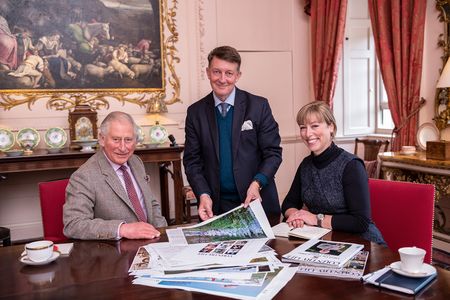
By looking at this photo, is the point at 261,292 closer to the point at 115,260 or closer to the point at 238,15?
the point at 115,260

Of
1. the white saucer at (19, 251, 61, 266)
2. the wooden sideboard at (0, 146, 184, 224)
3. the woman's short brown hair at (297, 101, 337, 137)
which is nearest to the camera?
the white saucer at (19, 251, 61, 266)

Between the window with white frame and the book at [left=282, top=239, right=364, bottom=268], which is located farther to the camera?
the window with white frame

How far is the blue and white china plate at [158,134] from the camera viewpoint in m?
4.99

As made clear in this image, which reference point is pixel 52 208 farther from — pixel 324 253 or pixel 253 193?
pixel 324 253

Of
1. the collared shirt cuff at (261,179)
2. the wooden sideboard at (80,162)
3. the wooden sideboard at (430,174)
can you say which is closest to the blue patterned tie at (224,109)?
the collared shirt cuff at (261,179)

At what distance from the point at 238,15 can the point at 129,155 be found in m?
4.03

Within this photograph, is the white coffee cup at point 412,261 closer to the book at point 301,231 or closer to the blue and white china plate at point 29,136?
the book at point 301,231

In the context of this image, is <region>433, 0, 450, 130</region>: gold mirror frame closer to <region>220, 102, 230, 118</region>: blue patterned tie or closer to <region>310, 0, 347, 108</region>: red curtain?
<region>310, 0, 347, 108</region>: red curtain

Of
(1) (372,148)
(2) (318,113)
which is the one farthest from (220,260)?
(1) (372,148)

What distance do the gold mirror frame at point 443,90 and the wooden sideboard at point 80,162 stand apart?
2538 millimetres

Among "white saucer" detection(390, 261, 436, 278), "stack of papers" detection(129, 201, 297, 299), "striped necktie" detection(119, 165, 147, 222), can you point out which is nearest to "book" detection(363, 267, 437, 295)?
"white saucer" detection(390, 261, 436, 278)

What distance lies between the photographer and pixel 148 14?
5.36 meters

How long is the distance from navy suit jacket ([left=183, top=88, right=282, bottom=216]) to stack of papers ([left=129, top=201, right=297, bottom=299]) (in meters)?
0.49

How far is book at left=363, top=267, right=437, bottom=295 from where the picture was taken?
4.34 feet
